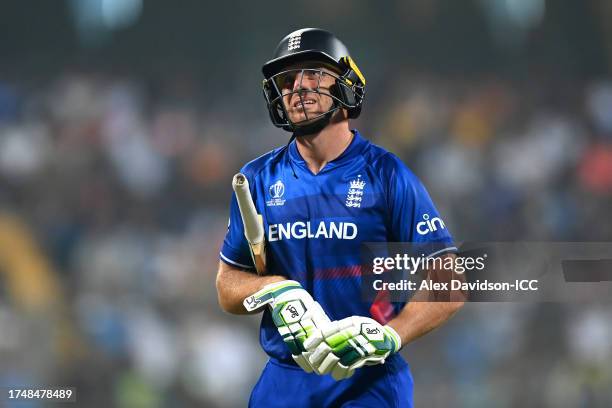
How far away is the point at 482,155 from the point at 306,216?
4527 mm

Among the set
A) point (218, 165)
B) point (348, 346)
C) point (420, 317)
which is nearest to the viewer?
point (348, 346)

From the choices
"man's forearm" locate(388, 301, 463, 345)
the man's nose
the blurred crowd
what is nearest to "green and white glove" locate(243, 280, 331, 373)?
"man's forearm" locate(388, 301, 463, 345)

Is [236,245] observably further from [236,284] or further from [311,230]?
[311,230]

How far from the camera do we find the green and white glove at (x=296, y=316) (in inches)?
104

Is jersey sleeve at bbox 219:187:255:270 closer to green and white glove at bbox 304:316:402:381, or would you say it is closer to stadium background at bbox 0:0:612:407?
green and white glove at bbox 304:316:402:381

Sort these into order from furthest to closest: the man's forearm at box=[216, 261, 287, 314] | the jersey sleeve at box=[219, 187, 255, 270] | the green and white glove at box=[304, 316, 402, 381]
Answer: the jersey sleeve at box=[219, 187, 255, 270] < the man's forearm at box=[216, 261, 287, 314] < the green and white glove at box=[304, 316, 402, 381]

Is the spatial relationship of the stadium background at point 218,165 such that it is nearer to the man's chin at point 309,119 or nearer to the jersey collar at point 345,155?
the jersey collar at point 345,155

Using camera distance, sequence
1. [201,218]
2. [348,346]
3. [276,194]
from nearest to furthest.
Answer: [348,346] < [276,194] < [201,218]

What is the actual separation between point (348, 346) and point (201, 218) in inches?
176

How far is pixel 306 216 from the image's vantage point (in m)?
2.94

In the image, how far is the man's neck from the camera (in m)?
3.02

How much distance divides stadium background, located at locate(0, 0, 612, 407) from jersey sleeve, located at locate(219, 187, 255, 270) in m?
3.49

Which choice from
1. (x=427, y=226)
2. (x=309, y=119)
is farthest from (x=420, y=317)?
(x=309, y=119)

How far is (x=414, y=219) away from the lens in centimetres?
285
